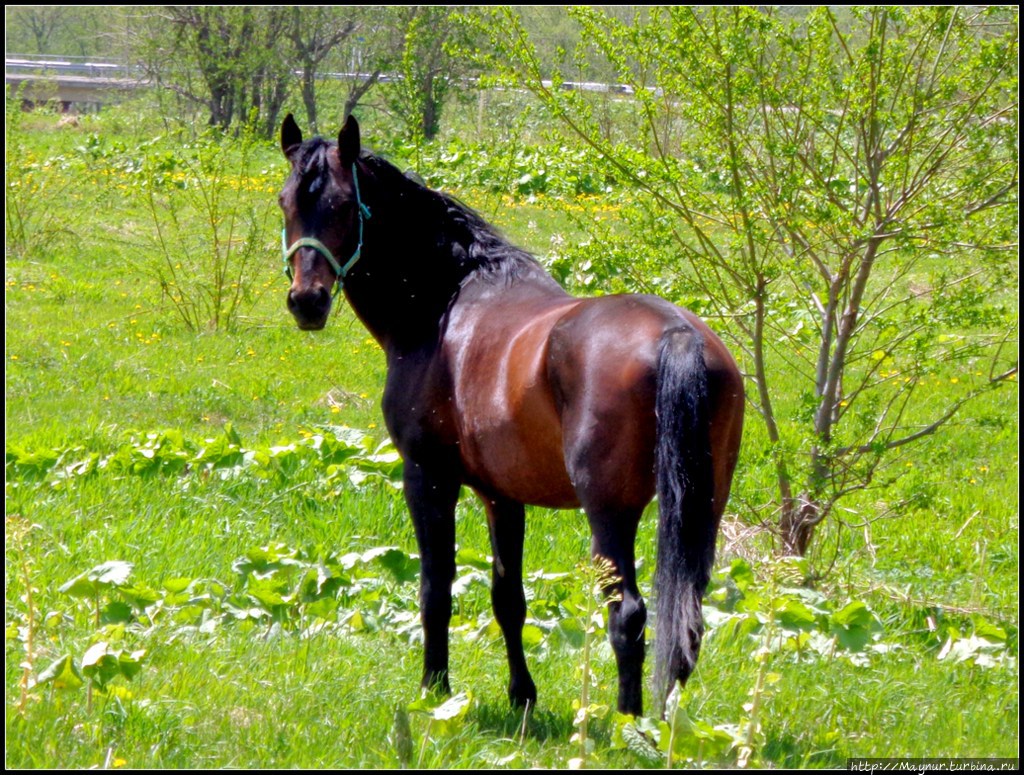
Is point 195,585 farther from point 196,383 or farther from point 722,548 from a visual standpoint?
point 196,383

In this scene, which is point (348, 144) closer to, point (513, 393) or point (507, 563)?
point (513, 393)

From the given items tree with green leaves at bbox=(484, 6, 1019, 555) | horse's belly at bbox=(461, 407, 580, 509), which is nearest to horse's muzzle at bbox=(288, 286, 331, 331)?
horse's belly at bbox=(461, 407, 580, 509)

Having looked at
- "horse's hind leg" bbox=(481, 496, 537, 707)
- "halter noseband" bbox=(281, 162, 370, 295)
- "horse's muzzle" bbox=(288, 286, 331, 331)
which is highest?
"halter noseband" bbox=(281, 162, 370, 295)

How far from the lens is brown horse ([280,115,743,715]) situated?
332cm

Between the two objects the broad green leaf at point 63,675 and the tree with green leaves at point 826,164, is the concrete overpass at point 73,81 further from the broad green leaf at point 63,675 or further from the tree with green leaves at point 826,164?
the broad green leaf at point 63,675

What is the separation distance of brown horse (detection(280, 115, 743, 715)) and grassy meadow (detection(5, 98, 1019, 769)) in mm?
291

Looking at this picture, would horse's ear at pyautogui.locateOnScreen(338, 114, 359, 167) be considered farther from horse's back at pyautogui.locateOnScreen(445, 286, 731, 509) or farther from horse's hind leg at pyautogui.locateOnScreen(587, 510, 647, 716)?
horse's hind leg at pyautogui.locateOnScreen(587, 510, 647, 716)

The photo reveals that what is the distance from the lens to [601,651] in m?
4.52

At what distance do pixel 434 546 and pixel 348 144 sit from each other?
5.21 ft

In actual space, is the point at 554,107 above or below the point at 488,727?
above

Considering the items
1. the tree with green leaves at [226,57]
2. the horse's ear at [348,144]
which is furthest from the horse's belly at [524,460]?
the tree with green leaves at [226,57]

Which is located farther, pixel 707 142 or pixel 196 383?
pixel 196 383

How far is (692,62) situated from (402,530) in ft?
9.30

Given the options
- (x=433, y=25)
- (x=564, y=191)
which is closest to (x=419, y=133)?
(x=564, y=191)
